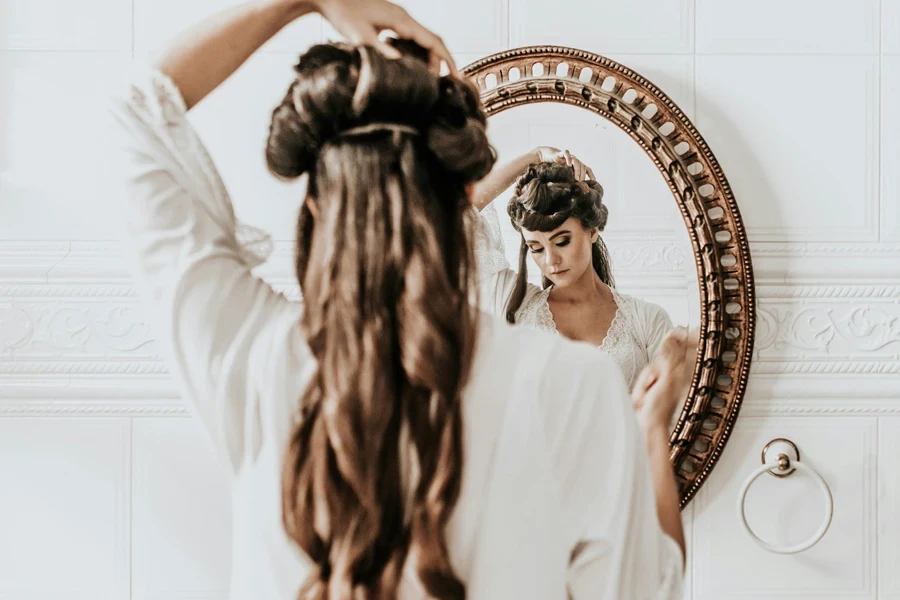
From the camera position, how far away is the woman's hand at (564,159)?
123 centimetres

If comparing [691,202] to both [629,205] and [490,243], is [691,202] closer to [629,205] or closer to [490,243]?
[629,205]

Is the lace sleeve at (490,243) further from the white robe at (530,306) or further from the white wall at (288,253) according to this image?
the white wall at (288,253)

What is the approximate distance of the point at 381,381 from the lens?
677mm

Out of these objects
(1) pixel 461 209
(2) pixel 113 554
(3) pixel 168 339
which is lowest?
(2) pixel 113 554

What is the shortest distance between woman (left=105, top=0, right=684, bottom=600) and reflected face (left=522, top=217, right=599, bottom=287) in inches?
19.5

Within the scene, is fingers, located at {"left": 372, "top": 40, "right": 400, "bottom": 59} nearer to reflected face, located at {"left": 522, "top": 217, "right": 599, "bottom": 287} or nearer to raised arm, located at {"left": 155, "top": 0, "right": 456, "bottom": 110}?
raised arm, located at {"left": 155, "top": 0, "right": 456, "bottom": 110}

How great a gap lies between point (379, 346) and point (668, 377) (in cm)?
68

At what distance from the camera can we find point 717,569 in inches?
50.0

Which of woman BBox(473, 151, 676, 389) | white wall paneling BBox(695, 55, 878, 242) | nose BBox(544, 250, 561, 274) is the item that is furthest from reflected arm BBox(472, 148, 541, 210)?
white wall paneling BBox(695, 55, 878, 242)

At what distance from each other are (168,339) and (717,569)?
0.96 m

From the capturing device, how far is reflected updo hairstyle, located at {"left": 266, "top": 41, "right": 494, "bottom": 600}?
26.6 inches

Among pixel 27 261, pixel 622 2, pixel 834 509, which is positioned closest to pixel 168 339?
pixel 27 261

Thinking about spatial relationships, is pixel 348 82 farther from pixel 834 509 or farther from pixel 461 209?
pixel 834 509

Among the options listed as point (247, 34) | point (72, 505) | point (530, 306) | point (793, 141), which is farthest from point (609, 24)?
point (72, 505)
